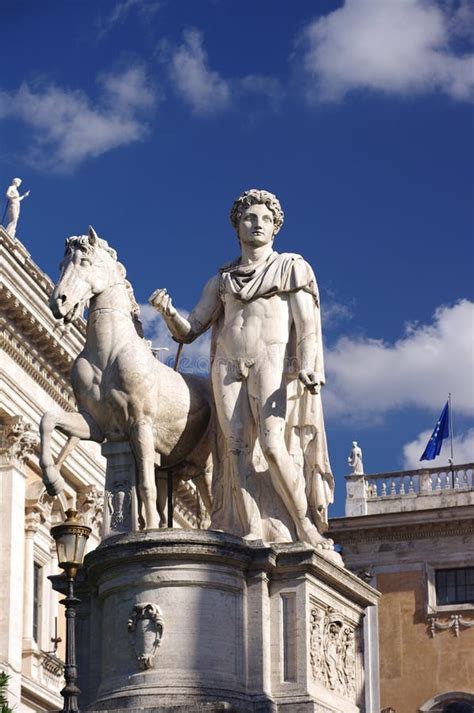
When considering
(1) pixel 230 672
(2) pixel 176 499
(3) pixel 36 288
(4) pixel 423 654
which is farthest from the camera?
(4) pixel 423 654

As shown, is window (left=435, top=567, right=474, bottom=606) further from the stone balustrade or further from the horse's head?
the horse's head

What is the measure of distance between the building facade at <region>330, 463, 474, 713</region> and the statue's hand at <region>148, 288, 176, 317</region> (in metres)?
39.7

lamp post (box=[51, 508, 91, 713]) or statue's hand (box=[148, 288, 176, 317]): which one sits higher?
statue's hand (box=[148, 288, 176, 317])

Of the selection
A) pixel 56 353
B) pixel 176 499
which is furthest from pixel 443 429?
pixel 176 499

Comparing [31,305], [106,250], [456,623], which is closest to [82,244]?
[106,250]

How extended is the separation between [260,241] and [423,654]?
40652 mm

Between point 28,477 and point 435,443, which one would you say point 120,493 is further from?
point 435,443

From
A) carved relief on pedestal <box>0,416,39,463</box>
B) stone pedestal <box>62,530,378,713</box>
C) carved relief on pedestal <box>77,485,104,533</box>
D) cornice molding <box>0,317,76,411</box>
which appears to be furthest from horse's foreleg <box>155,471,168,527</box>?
carved relief on pedestal <box>77,485,104,533</box>

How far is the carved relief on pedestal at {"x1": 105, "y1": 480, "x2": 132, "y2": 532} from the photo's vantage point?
1575cm

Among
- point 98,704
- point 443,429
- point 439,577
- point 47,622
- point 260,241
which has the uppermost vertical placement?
point 443,429

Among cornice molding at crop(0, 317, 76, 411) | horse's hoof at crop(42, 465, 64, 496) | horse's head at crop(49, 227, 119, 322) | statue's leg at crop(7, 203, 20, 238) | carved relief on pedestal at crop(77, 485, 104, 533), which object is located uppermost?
statue's leg at crop(7, 203, 20, 238)

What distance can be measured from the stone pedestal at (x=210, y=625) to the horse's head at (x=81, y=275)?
2034 mm

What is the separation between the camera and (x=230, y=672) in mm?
14852

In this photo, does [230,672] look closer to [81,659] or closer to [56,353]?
[81,659]
